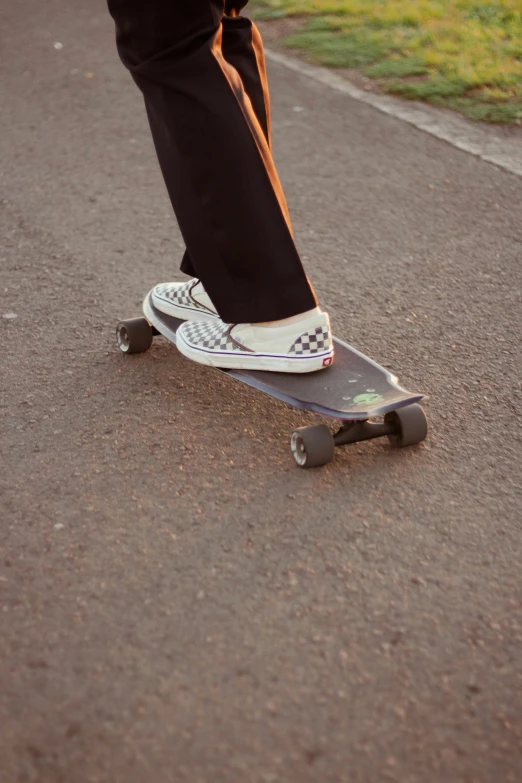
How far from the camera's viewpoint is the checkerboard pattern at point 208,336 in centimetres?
245

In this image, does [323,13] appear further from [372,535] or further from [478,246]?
[372,535]

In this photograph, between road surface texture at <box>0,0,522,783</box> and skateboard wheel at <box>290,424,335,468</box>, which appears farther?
skateboard wheel at <box>290,424,335,468</box>

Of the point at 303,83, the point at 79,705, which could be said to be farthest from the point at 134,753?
the point at 303,83

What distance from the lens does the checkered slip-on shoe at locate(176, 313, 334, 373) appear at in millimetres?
2344

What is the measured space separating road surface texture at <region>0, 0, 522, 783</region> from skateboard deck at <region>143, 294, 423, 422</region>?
0.40ft

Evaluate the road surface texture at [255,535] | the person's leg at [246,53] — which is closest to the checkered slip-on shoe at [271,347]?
the road surface texture at [255,535]

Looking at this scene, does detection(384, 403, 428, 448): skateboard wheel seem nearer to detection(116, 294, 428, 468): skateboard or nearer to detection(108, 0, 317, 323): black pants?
detection(116, 294, 428, 468): skateboard

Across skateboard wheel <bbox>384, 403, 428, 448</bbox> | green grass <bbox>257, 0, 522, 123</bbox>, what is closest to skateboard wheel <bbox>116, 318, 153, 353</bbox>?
skateboard wheel <bbox>384, 403, 428, 448</bbox>

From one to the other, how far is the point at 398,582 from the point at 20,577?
2.57 feet

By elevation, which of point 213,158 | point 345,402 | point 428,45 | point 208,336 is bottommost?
point 345,402

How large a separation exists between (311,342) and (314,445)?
0.30m

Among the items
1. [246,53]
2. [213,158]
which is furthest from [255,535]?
[246,53]

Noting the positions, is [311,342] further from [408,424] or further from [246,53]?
[246,53]

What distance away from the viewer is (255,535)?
200 cm
